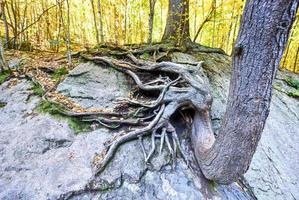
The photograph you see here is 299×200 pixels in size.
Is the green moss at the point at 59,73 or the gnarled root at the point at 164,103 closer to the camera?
the gnarled root at the point at 164,103

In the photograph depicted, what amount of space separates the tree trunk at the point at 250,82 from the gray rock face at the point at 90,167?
1.97ft

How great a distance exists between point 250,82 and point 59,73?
3.93m

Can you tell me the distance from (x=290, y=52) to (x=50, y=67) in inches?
386

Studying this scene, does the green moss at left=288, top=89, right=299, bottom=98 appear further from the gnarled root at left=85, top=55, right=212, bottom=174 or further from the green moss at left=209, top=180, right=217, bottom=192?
the green moss at left=209, top=180, right=217, bottom=192

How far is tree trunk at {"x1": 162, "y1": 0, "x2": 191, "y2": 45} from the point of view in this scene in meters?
6.21

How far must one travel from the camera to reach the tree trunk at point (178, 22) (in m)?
6.21

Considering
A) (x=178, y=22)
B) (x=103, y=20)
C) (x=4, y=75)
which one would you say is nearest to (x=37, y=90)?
(x=4, y=75)

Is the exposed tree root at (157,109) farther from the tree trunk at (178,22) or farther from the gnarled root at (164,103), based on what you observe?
the tree trunk at (178,22)

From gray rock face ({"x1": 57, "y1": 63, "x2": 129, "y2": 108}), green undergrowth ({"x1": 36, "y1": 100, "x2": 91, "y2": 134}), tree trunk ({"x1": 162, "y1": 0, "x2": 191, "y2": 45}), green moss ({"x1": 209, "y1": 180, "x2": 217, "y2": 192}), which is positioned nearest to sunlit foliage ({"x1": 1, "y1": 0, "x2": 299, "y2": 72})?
tree trunk ({"x1": 162, "y1": 0, "x2": 191, "y2": 45})

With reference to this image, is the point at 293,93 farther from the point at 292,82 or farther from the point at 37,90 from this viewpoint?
the point at 37,90

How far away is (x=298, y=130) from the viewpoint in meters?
4.60

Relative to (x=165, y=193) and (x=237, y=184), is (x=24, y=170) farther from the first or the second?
(x=237, y=184)

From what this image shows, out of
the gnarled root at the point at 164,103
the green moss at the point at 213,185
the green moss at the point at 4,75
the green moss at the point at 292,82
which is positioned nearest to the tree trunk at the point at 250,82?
the green moss at the point at 213,185

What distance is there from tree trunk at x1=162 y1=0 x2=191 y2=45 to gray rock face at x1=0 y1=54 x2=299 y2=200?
2.69 meters
